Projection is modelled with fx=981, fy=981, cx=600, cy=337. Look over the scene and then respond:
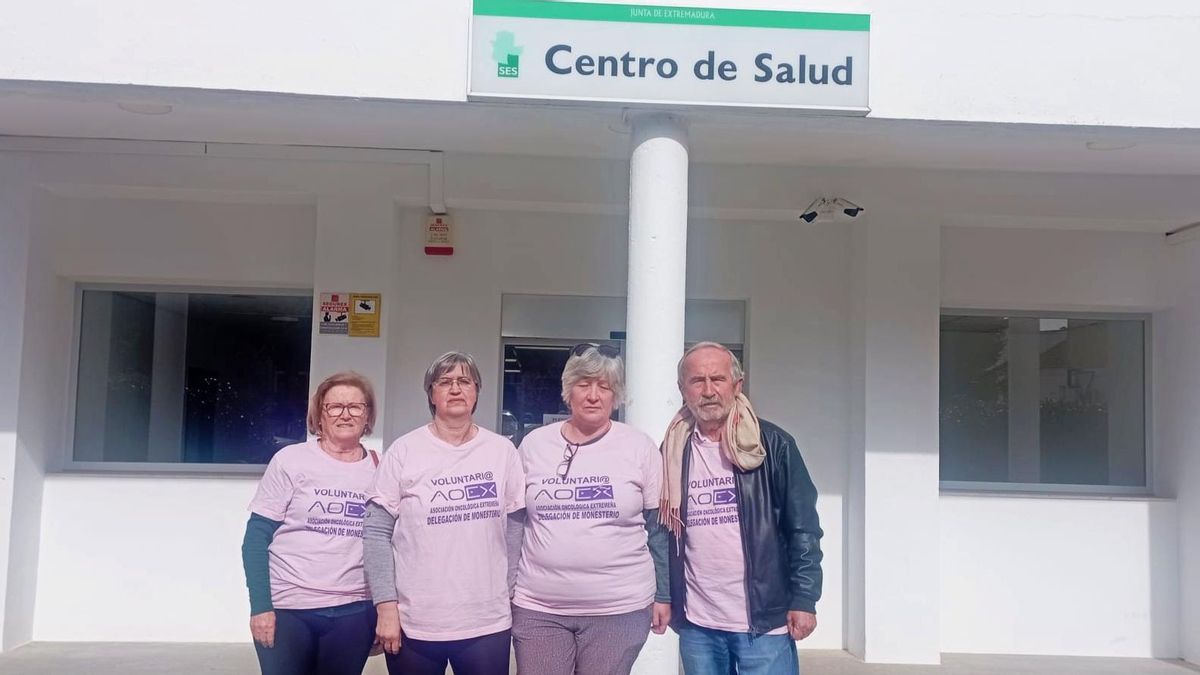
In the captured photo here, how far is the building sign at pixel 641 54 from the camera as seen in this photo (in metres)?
3.99

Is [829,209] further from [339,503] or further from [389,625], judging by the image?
[389,625]

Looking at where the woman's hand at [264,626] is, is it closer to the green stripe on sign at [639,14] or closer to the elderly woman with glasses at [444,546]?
the elderly woman with glasses at [444,546]

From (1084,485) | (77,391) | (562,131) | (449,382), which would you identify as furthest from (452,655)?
(1084,485)

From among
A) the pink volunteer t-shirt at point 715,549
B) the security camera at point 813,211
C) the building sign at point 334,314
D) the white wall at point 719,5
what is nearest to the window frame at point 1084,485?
the security camera at point 813,211

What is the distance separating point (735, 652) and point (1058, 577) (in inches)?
151

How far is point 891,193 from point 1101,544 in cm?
259

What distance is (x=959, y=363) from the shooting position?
6457 millimetres

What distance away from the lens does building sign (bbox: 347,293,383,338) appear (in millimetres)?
5695

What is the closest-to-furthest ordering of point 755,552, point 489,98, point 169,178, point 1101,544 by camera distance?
point 755,552
point 489,98
point 169,178
point 1101,544

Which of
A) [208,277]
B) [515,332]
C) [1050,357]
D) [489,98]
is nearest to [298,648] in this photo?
[489,98]

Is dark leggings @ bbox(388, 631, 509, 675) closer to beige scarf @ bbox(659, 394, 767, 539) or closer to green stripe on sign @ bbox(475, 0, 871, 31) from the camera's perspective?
beige scarf @ bbox(659, 394, 767, 539)

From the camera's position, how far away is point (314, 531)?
10.6 ft

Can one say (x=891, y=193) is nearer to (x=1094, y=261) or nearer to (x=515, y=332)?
(x=1094, y=261)

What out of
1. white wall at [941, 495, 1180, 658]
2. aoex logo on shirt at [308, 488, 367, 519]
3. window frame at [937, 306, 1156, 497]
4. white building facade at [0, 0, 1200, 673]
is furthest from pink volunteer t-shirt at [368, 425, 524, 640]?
window frame at [937, 306, 1156, 497]
